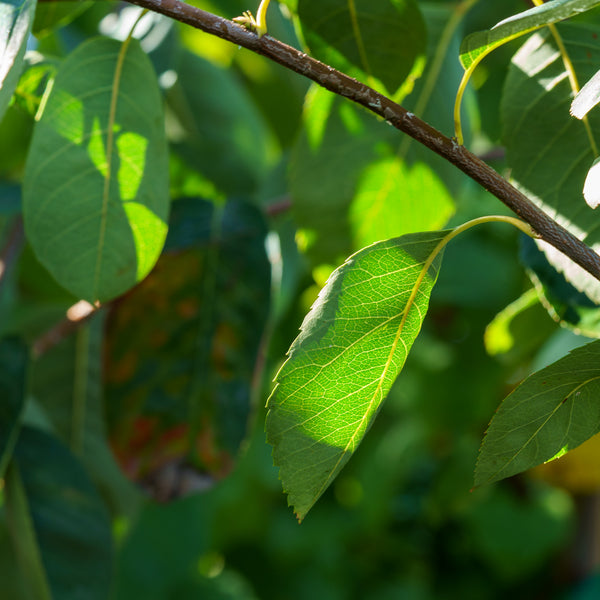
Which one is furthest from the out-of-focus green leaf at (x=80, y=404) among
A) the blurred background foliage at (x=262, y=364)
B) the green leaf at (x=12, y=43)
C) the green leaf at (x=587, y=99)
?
the green leaf at (x=587, y=99)

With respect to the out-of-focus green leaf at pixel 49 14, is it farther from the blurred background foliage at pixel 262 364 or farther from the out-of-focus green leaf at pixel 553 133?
the out-of-focus green leaf at pixel 553 133

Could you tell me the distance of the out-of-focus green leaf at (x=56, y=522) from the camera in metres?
0.61

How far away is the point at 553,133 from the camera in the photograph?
1.38ft

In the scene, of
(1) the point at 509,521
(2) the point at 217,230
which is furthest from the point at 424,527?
(2) the point at 217,230

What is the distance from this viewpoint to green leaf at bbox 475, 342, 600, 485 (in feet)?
1.05

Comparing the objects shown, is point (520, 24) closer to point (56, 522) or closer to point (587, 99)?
point (587, 99)

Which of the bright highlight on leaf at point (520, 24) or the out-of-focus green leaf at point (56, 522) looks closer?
the bright highlight on leaf at point (520, 24)

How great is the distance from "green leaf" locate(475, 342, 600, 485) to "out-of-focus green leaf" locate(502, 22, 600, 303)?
86 mm

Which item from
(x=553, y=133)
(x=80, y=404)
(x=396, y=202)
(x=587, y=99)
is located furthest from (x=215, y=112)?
(x=587, y=99)

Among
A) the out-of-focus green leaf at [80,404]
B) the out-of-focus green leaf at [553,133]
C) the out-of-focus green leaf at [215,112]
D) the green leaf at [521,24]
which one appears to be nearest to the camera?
the green leaf at [521,24]

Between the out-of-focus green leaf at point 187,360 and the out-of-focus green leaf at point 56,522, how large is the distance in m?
0.05

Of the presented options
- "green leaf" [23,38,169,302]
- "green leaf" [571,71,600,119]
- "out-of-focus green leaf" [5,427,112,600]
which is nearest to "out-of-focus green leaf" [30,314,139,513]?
"out-of-focus green leaf" [5,427,112,600]

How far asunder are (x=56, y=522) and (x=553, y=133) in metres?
0.52

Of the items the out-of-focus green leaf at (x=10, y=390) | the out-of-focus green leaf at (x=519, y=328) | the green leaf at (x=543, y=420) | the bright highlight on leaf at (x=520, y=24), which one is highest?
the bright highlight on leaf at (x=520, y=24)
